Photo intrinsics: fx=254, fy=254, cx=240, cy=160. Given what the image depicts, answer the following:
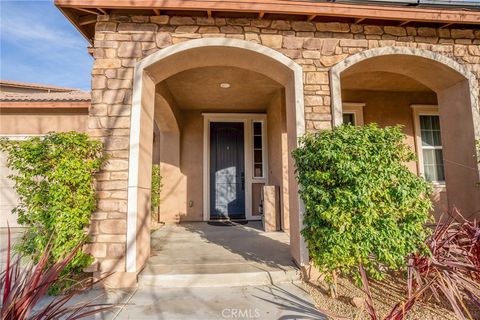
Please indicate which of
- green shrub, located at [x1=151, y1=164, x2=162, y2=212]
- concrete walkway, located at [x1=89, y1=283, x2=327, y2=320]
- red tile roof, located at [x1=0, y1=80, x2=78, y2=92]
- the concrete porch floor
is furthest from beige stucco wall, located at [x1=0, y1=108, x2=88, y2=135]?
red tile roof, located at [x1=0, y1=80, x2=78, y2=92]

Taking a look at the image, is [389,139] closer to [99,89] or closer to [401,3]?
[401,3]

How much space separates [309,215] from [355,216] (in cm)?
47

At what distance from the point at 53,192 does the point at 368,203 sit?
10.1 ft

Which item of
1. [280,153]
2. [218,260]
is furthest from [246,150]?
[218,260]

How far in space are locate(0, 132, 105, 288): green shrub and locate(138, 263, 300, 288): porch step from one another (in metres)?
0.73

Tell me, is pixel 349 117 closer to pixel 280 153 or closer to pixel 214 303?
pixel 280 153

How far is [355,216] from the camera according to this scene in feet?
7.76

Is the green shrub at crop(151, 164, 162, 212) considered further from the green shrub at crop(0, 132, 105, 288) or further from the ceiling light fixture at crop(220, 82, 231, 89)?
the green shrub at crop(0, 132, 105, 288)

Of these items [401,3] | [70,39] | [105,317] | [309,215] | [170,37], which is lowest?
[105,317]

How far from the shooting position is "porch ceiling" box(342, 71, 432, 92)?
5.02 m

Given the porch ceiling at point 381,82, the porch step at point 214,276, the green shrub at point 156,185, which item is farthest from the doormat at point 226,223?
the porch ceiling at point 381,82

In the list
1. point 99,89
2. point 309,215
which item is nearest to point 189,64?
point 99,89

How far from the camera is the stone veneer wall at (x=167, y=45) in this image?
2910 millimetres

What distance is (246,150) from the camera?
21.8 feet
